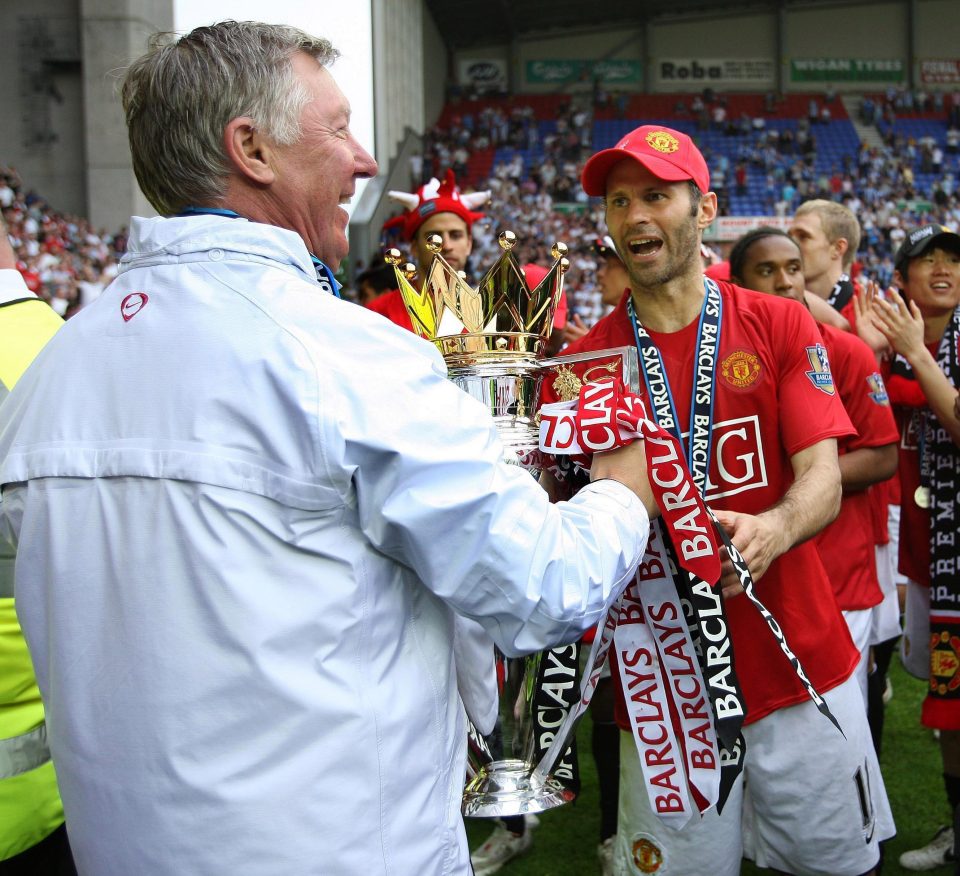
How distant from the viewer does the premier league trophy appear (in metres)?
1.86

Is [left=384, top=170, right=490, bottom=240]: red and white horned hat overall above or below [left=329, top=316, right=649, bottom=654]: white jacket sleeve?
above

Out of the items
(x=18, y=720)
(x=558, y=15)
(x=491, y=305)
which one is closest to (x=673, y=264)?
(x=491, y=305)

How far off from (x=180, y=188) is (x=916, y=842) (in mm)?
3468

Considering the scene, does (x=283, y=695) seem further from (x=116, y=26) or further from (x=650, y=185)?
(x=116, y=26)

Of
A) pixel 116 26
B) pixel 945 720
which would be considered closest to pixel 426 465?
pixel 945 720

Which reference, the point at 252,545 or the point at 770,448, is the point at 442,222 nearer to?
the point at 770,448

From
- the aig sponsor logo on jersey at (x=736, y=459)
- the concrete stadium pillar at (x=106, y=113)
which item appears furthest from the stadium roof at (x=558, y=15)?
the aig sponsor logo on jersey at (x=736, y=459)

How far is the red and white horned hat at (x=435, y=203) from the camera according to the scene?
459cm

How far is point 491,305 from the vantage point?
204 cm

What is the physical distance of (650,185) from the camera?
8.07 feet

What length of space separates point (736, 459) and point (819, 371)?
0.97 feet

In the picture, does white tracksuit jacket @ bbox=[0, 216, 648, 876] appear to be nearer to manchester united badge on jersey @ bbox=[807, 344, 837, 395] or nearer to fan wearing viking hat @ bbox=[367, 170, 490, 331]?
manchester united badge on jersey @ bbox=[807, 344, 837, 395]

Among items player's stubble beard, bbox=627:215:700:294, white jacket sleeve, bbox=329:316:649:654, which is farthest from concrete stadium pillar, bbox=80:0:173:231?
white jacket sleeve, bbox=329:316:649:654

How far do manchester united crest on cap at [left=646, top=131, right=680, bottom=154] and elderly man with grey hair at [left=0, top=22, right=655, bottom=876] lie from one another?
1.25m
